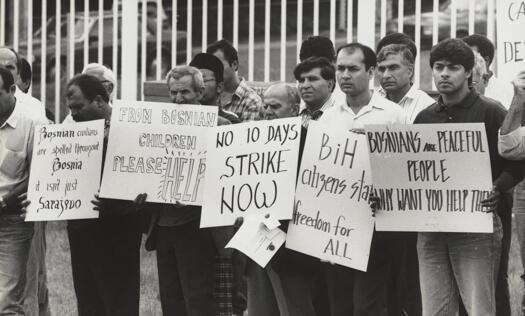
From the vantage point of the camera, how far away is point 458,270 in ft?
25.1

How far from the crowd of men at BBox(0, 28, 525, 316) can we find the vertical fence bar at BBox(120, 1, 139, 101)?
4.12 m

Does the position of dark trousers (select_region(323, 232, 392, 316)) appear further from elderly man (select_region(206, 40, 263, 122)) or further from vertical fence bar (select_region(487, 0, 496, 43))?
vertical fence bar (select_region(487, 0, 496, 43))

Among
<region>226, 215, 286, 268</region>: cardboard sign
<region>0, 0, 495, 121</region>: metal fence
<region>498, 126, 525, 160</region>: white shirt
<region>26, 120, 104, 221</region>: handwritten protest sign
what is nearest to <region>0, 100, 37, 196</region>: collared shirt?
<region>26, 120, 104, 221</region>: handwritten protest sign

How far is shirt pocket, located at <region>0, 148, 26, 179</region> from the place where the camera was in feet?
29.3

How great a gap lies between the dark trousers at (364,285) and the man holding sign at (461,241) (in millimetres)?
249

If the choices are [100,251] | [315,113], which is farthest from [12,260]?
[315,113]

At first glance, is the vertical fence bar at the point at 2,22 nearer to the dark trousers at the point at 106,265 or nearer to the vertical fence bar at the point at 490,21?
the vertical fence bar at the point at 490,21

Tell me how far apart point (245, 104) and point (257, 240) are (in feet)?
8.30

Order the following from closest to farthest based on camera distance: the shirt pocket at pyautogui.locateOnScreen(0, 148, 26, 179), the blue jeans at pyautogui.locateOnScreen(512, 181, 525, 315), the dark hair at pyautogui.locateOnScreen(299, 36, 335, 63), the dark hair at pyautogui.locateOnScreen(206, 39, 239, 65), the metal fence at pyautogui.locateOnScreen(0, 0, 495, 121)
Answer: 1. the shirt pocket at pyautogui.locateOnScreen(0, 148, 26, 179)
2. the blue jeans at pyautogui.locateOnScreen(512, 181, 525, 315)
3. the dark hair at pyautogui.locateOnScreen(299, 36, 335, 63)
4. the dark hair at pyautogui.locateOnScreen(206, 39, 239, 65)
5. the metal fence at pyautogui.locateOnScreen(0, 0, 495, 121)

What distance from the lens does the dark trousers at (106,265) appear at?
880 cm

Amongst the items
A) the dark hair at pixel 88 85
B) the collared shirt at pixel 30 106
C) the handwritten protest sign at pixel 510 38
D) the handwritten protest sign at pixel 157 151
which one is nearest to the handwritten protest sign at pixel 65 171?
the handwritten protest sign at pixel 157 151

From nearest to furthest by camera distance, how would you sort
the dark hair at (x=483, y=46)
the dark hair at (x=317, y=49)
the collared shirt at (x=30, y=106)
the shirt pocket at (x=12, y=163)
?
the shirt pocket at (x=12, y=163)
the collared shirt at (x=30, y=106)
the dark hair at (x=483, y=46)
the dark hair at (x=317, y=49)

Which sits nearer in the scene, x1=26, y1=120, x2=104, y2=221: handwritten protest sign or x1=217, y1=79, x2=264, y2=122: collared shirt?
x1=26, y1=120, x2=104, y2=221: handwritten protest sign

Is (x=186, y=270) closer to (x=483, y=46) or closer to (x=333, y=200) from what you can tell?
(x=333, y=200)
